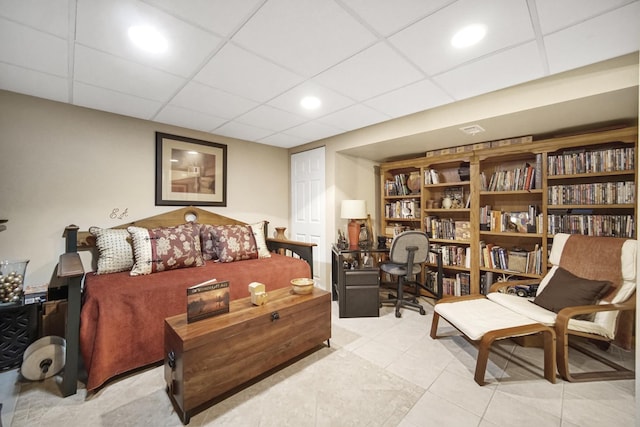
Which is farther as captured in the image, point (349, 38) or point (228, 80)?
point (228, 80)

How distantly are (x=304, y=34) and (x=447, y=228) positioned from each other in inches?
121

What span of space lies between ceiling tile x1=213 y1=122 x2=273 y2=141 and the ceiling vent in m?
2.29

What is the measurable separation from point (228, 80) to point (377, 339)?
260cm

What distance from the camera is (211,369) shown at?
5.12 feet

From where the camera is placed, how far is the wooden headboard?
2.45 meters

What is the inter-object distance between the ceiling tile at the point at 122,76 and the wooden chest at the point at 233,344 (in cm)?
178

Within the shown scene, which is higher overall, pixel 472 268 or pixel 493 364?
pixel 472 268

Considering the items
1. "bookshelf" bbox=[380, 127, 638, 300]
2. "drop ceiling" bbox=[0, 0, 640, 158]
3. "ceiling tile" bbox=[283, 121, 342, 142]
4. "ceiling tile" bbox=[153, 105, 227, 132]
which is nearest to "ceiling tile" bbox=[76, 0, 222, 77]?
"drop ceiling" bbox=[0, 0, 640, 158]

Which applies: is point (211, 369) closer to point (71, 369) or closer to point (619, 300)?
point (71, 369)

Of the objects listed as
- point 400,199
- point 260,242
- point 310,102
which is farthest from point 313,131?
point 400,199

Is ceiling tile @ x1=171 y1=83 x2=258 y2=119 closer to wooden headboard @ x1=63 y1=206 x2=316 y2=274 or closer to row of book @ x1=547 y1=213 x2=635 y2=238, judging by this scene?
wooden headboard @ x1=63 y1=206 x2=316 y2=274

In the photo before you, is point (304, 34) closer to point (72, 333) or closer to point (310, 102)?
point (310, 102)

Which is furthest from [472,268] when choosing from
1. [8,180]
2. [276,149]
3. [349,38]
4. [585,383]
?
[8,180]

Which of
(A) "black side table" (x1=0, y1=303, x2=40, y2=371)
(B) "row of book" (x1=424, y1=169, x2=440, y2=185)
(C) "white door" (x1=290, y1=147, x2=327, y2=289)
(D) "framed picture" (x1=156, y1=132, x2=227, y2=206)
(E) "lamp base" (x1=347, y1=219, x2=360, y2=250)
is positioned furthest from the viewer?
(C) "white door" (x1=290, y1=147, x2=327, y2=289)
